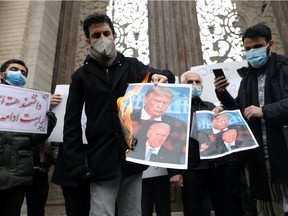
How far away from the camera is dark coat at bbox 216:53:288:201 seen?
1571 mm

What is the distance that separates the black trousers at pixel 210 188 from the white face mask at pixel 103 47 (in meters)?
1.10

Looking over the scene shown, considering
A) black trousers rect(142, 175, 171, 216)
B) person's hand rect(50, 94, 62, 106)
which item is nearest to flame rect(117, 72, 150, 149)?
person's hand rect(50, 94, 62, 106)

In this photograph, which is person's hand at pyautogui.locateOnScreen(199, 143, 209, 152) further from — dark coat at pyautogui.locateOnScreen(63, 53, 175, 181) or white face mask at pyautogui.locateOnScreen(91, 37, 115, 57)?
white face mask at pyautogui.locateOnScreen(91, 37, 115, 57)

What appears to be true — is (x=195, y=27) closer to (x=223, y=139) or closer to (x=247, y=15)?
(x=247, y=15)

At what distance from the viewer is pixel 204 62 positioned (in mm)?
4191

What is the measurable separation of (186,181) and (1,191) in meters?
1.29

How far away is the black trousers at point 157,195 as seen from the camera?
7.78 feet

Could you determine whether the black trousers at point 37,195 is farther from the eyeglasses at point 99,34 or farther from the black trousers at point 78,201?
the eyeglasses at point 99,34

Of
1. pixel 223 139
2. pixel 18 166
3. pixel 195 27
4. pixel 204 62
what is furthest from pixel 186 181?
pixel 195 27

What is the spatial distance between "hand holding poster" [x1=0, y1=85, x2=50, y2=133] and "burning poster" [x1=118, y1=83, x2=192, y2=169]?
92 cm

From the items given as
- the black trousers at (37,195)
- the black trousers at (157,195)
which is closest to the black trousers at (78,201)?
the black trousers at (37,195)

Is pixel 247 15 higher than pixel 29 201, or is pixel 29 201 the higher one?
pixel 247 15

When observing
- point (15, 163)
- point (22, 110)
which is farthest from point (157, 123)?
point (15, 163)

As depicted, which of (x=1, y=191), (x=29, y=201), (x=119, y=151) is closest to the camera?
(x=119, y=151)
